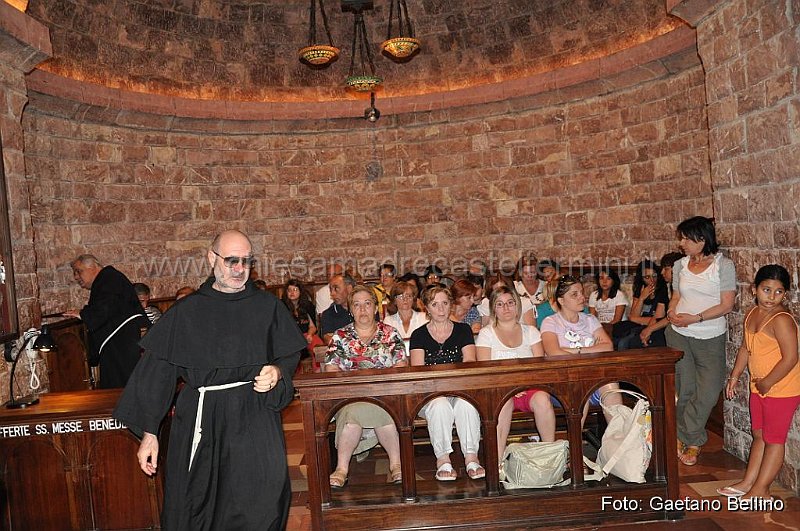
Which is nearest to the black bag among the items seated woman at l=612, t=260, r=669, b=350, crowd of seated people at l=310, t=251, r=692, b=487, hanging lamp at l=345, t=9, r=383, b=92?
seated woman at l=612, t=260, r=669, b=350

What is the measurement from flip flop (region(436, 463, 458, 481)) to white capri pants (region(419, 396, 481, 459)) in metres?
0.10

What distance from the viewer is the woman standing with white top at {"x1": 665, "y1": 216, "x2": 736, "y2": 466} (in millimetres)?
4988

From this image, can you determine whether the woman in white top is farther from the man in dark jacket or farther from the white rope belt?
the white rope belt

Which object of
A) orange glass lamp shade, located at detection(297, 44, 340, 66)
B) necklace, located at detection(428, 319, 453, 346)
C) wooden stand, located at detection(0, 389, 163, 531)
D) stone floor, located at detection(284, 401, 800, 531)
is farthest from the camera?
orange glass lamp shade, located at detection(297, 44, 340, 66)

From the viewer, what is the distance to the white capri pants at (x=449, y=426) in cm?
448

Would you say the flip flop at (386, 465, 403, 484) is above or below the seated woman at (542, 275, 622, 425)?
below

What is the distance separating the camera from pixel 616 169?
920 centimetres

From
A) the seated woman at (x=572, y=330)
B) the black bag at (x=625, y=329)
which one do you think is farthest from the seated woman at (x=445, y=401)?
the black bag at (x=625, y=329)

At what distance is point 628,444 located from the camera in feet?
13.5

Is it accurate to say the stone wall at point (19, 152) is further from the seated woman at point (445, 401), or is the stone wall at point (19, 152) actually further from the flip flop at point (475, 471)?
the flip flop at point (475, 471)

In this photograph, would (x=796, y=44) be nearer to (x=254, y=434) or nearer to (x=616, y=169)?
(x=254, y=434)

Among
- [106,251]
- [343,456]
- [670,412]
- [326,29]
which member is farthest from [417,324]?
[326,29]

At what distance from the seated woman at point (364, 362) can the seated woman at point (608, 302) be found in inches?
134

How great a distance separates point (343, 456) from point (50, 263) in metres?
5.51
